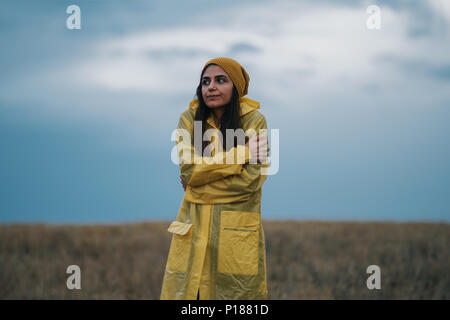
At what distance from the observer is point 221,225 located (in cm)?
288

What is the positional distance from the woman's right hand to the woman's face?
0.44 meters

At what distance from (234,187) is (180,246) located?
0.68m

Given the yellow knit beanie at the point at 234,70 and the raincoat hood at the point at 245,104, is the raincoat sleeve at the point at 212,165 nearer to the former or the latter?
the raincoat hood at the point at 245,104

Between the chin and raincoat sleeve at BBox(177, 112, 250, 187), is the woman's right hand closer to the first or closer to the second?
raincoat sleeve at BBox(177, 112, 250, 187)

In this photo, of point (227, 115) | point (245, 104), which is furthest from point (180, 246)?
point (245, 104)

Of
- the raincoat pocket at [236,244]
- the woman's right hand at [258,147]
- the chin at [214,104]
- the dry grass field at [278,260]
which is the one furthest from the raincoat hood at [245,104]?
the dry grass field at [278,260]

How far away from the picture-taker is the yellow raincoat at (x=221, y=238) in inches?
112
